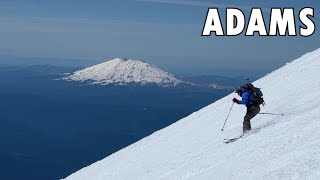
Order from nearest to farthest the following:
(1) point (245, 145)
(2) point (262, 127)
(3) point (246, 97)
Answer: (1) point (245, 145), (3) point (246, 97), (2) point (262, 127)

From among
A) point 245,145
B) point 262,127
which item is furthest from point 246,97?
point 262,127

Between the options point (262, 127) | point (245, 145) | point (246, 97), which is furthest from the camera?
point (262, 127)

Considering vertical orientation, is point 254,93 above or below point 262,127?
above

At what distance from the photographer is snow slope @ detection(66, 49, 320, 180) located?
13.3m

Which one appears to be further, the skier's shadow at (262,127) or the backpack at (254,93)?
the skier's shadow at (262,127)

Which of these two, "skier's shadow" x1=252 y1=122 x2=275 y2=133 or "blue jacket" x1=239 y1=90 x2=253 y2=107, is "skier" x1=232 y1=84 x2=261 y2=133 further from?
"skier's shadow" x1=252 y1=122 x2=275 y2=133

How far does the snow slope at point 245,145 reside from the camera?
1331cm

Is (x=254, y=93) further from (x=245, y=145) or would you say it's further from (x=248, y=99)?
(x=245, y=145)

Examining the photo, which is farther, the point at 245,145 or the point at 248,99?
the point at 248,99

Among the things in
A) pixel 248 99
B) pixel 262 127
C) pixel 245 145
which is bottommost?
pixel 245 145

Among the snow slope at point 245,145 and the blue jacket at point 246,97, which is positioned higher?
the blue jacket at point 246,97

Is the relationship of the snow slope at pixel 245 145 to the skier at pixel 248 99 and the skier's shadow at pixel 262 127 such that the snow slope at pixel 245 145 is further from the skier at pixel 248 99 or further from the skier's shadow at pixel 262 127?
the skier at pixel 248 99

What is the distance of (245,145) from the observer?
1731cm

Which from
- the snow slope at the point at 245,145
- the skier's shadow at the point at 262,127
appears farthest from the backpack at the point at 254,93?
the skier's shadow at the point at 262,127
